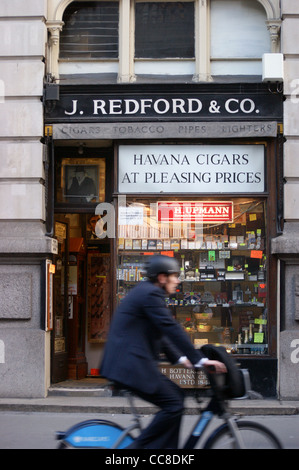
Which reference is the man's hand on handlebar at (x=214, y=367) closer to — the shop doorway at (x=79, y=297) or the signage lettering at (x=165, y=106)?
the signage lettering at (x=165, y=106)

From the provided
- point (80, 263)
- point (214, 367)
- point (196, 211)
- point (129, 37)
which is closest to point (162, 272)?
point (214, 367)

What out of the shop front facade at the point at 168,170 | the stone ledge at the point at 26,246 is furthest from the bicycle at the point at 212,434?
the stone ledge at the point at 26,246

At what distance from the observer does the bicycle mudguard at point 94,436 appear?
5.23 m

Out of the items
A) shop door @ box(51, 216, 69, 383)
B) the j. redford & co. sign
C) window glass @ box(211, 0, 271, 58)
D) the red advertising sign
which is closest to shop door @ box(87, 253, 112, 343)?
shop door @ box(51, 216, 69, 383)

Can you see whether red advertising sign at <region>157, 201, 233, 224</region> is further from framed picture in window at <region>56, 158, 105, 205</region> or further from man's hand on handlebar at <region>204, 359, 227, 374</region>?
man's hand on handlebar at <region>204, 359, 227, 374</region>

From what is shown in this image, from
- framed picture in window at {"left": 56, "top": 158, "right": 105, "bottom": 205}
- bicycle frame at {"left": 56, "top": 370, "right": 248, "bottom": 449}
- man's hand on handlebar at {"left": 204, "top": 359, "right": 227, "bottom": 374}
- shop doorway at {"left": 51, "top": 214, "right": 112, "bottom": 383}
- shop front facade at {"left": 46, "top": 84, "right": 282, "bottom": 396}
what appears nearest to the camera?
man's hand on handlebar at {"left": 204, "top": 359, "right": 227, "bottom": 374}

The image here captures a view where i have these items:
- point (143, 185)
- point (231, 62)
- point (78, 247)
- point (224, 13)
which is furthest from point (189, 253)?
point (224, 13)

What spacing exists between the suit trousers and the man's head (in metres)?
0.74

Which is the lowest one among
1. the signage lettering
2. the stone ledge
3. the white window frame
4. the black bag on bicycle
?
the black bag on bicycle

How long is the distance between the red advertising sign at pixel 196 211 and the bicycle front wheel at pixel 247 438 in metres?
6.86

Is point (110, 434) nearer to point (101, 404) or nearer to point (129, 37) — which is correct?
point (101, 404)

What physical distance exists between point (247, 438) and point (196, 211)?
692cm

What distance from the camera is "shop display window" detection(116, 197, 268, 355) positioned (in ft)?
38.7

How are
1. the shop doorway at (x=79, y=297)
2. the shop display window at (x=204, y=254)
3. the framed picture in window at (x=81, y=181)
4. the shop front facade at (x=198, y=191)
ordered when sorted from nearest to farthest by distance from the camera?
the shop front facade at (x=198, y=191) → the shop display window at (x=204, y=254) → the framed picture in window at (x=81, y=181) → the shop doorway at (x=79, y=297)
